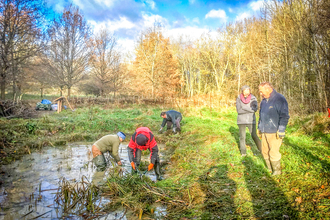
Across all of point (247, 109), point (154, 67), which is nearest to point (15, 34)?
point (154, 67)

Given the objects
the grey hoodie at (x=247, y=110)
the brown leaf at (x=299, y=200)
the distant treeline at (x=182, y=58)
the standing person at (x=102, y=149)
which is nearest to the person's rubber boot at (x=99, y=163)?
the standing person at (x=102, y=149)

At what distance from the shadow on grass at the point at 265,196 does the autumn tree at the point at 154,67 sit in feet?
66.9

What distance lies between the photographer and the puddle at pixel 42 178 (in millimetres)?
3893

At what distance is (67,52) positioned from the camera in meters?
22.4

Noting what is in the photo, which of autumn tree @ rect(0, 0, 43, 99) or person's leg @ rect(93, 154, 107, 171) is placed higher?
autumn tree @ rect(0, 0, 43, 99)

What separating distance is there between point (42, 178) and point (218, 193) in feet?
14.8

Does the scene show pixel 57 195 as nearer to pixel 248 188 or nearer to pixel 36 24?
pixel 248 188

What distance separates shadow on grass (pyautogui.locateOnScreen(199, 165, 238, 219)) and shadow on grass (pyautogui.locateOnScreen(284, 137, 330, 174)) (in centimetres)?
176

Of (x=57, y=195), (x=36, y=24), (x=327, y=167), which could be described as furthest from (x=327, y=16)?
(x=36, y=24)

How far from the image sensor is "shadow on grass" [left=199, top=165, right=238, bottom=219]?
335 centimetres

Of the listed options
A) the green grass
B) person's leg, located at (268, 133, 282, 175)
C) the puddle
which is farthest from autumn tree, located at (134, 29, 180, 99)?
person's leg, located at (268, 133, 282, 175)

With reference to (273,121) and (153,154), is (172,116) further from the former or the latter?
(273,121)

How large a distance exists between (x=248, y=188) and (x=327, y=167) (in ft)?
5.47

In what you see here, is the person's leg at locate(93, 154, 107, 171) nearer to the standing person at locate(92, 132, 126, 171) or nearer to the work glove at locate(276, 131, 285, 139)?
the standing person at locate(92, 132, 126, 171)
